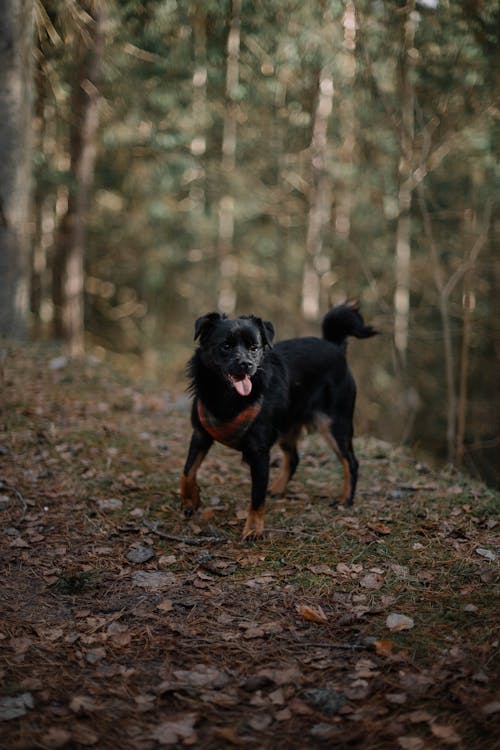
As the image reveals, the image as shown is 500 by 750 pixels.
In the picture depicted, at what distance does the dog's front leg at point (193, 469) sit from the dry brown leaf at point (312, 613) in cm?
161

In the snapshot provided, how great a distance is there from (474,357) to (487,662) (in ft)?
48.6

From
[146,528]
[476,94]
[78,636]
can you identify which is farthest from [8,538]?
[476,94]

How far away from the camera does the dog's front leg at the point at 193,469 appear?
4902mm

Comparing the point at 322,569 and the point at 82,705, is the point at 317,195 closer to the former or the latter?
the point at 322,569

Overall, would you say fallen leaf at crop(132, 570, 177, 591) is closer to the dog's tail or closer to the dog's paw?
the dog's paw

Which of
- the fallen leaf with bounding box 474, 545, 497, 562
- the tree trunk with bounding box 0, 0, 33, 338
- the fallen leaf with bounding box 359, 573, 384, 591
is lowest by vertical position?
the fallen leaf with bounding box 359, 573, 384, 591

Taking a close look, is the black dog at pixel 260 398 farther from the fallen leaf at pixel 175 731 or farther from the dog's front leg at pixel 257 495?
the fallen leaf at pixel 175 731

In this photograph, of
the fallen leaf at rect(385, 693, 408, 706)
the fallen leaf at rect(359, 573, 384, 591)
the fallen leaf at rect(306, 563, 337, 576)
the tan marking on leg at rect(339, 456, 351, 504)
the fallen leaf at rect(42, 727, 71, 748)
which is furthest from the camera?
the tan marking on leg at rect(339, 456, 351, 504)

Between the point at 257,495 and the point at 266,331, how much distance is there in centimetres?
127

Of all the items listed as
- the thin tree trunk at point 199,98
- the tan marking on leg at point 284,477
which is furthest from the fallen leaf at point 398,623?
the thin tree trunk at point 199,98

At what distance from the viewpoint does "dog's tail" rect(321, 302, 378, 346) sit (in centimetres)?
589

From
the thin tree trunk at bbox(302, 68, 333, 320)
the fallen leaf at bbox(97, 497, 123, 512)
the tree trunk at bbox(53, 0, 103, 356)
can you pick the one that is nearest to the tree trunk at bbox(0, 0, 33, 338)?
the tree trunk at bbox(53, 0, 103, 356)

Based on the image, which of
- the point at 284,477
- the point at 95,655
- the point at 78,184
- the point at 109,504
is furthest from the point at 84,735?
the point at 78,184

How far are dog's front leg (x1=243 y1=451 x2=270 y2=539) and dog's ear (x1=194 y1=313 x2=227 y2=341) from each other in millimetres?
1007
